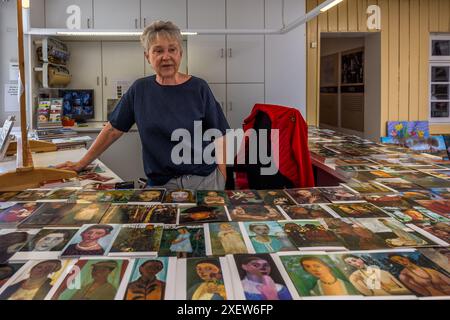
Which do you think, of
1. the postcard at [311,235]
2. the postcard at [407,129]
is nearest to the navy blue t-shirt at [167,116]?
the postcard at [311,235]

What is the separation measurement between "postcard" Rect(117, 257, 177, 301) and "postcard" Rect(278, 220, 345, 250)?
364mm

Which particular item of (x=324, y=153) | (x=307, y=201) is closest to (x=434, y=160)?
(x=324, y=153)

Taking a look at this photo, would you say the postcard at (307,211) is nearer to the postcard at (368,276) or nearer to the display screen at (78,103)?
the postcard at (368,276)

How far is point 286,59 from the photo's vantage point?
575 cm

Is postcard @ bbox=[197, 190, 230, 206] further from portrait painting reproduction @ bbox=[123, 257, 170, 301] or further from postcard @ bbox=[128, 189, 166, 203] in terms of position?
portrait painting reproduction @ bbox=[123, 257, 170, 301]

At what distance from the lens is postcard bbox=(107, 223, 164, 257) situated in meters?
1.20

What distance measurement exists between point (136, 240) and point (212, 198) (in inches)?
21.7

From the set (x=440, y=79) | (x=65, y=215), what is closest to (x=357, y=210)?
(x=65, y=215)

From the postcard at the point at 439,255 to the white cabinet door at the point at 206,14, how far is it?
4.83 metres

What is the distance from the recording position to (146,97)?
2.31 m

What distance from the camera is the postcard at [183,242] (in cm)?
120

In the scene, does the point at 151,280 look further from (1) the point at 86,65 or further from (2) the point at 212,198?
(1) the point at 86,65

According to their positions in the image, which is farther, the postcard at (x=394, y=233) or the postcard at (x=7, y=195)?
the postcard at (x=7, y=195)
